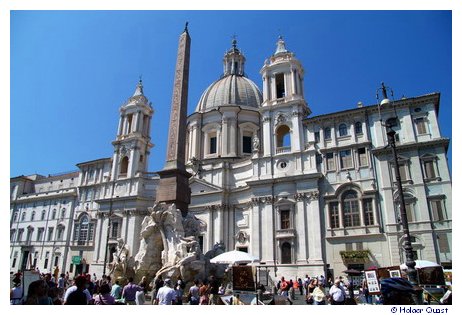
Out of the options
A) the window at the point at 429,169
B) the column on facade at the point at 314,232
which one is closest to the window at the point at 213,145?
the column on facade at the point at 314,232

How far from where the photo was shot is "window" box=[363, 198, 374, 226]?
2834 cm

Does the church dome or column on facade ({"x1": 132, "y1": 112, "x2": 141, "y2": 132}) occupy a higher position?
the church dome

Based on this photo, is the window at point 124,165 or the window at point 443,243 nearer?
the window at point 443,243

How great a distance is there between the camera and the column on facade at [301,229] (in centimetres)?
2984

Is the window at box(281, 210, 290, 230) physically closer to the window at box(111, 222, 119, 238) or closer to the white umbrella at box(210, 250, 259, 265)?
the white umbrella at box(210, 250, 259, 265)

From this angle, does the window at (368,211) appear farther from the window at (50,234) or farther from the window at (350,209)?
the window at (50,234)

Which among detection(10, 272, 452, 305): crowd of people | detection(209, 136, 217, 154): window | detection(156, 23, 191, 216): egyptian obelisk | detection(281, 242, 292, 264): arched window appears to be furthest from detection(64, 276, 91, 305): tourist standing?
detection(209, 136, 217, 154): window

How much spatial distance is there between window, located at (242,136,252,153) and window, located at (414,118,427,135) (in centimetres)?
2118

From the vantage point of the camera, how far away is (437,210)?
84.3 ft

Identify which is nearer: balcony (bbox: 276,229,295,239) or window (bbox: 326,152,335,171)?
balcony (bbox: 276,229,295,239)

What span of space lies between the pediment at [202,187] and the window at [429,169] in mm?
20172

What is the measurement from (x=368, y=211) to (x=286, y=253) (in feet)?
26.9

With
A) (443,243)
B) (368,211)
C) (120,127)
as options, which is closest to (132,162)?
(120,127)
